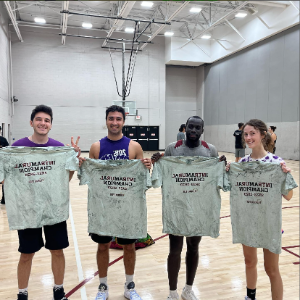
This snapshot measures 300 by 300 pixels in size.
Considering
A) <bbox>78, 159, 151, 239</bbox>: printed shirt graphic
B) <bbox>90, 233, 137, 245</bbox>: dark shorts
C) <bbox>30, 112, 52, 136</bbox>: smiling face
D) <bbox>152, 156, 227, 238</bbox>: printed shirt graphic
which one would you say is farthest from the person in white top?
<bbox>30, 112, 52, 136</bbox>: smiling face

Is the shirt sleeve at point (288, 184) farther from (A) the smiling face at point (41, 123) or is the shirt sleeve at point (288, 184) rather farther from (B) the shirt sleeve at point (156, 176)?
(A) the smiling face at point (41, 123)

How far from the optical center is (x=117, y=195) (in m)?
2.42

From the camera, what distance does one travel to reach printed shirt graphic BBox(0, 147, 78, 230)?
220cm

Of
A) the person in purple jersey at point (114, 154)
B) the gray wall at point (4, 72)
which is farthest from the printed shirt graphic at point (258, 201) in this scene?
the gray wall at point (4, 72)

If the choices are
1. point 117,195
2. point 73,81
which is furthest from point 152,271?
point 73,81

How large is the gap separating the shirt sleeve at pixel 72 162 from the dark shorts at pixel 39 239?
487 mm

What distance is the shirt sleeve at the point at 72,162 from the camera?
2311 millimetres

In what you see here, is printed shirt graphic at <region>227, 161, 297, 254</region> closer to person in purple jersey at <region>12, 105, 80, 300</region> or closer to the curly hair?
the curly hair

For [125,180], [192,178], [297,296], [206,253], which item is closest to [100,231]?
[125,180]

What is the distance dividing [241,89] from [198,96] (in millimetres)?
4511

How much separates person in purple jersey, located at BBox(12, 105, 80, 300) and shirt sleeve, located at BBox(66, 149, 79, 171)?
185 mm

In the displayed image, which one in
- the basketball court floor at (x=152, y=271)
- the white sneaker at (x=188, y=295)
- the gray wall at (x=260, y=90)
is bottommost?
the basketball court floor at (x=152, y=271)

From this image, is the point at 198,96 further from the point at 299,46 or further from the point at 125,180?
the point at 125,180

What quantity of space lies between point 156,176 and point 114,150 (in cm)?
46
